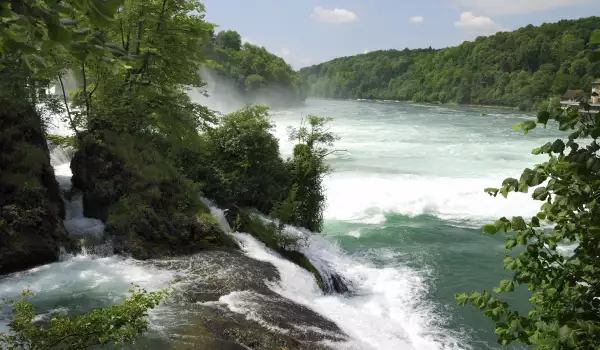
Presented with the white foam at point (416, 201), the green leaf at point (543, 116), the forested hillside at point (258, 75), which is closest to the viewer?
the green leaf at point (543, 116)

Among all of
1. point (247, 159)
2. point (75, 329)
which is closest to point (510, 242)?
point (75, 329)

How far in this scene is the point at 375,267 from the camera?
1695cm

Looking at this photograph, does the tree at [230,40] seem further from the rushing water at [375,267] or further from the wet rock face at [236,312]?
the wet rock face at [236,312]

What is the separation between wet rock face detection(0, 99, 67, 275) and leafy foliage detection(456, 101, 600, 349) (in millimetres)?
9958

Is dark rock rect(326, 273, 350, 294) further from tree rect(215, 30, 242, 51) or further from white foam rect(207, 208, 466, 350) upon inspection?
tree rect(215, 30, 242, 51)

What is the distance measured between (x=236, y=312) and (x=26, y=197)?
639cm

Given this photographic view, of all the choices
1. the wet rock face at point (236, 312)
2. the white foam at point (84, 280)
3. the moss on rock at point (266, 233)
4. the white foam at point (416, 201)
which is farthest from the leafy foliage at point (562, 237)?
the white foam at point (416, 201)

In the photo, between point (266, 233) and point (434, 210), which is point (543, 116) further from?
point (434, 210)

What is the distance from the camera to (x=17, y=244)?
10.2m

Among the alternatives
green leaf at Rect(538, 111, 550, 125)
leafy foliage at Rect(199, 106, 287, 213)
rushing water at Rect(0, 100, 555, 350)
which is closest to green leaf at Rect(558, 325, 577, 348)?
green leaf at Rect(538, 111, 550, 125)

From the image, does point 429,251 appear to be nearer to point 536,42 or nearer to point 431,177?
point 431,177

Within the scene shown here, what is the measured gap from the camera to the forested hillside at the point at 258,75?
110131mm

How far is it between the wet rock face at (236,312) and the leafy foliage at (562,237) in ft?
15.5

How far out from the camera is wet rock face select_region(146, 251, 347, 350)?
7.68 meters
